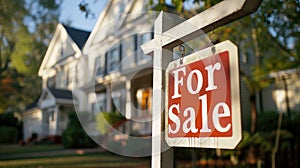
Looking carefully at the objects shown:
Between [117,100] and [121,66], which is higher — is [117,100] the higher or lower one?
the lower one

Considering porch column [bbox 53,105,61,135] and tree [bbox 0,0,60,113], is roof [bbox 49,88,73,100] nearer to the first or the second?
porch column [bbox 53,105,61,135]

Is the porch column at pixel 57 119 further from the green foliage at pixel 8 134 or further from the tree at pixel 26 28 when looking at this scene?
the tree at pixel 26 28

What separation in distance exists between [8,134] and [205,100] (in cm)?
2604

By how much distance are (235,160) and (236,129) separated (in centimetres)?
797

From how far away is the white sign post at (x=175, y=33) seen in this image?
1.43m

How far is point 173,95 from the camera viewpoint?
→ 5.33 feet

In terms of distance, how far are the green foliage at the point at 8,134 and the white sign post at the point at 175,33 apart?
2485cm

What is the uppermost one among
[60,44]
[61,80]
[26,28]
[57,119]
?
[26,28]

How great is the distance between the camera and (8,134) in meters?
24.1

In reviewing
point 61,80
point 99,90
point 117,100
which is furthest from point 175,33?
point 61,80

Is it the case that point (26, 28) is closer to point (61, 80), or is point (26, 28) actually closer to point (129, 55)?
point (129, 55)

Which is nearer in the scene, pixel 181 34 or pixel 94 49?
→ pixel 181 34

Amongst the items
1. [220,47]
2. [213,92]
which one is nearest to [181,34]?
[220,47]

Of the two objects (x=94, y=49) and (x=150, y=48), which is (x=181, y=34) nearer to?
(x=150, y=48)
